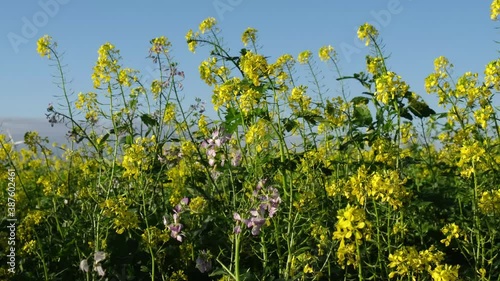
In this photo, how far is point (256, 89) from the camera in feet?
9.52

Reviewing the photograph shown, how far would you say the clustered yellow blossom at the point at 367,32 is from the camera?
3658 millimetres

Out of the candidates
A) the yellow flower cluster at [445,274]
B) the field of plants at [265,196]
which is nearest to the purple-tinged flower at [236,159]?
the field of plants at [265,196]

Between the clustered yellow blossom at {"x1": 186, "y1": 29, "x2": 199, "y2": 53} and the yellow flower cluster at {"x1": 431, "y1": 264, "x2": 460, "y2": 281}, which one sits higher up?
the clustered yellow blossom at {"x1": 186, "y1": 29, "x2": 199, "y2": 53}

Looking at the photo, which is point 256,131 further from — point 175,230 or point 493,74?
point 493,74

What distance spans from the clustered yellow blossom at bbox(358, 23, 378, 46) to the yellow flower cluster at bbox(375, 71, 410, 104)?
597mm

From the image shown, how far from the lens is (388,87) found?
307 cm

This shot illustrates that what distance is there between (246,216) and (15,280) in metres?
1.45

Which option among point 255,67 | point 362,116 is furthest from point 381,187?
point 362,116

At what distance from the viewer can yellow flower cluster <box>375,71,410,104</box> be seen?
3.05 metres

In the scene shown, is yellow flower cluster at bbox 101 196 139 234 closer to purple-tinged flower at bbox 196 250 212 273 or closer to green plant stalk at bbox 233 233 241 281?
purple-tinged flower at bbox 196 250 212 273

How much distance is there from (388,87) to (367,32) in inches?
27.8

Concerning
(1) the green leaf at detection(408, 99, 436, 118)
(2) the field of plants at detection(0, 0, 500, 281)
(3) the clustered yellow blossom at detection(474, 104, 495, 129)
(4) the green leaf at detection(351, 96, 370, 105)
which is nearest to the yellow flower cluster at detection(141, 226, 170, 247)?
(2) the field of plants at detection(0, 0, 500, 281)

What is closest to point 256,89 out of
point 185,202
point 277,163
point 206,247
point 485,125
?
point 277,163

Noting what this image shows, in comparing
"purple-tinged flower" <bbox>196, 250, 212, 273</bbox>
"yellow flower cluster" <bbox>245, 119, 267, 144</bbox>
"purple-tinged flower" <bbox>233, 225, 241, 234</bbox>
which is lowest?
"purple-tinged flower" <bbox>196, 250, 212, 273</bbox>
